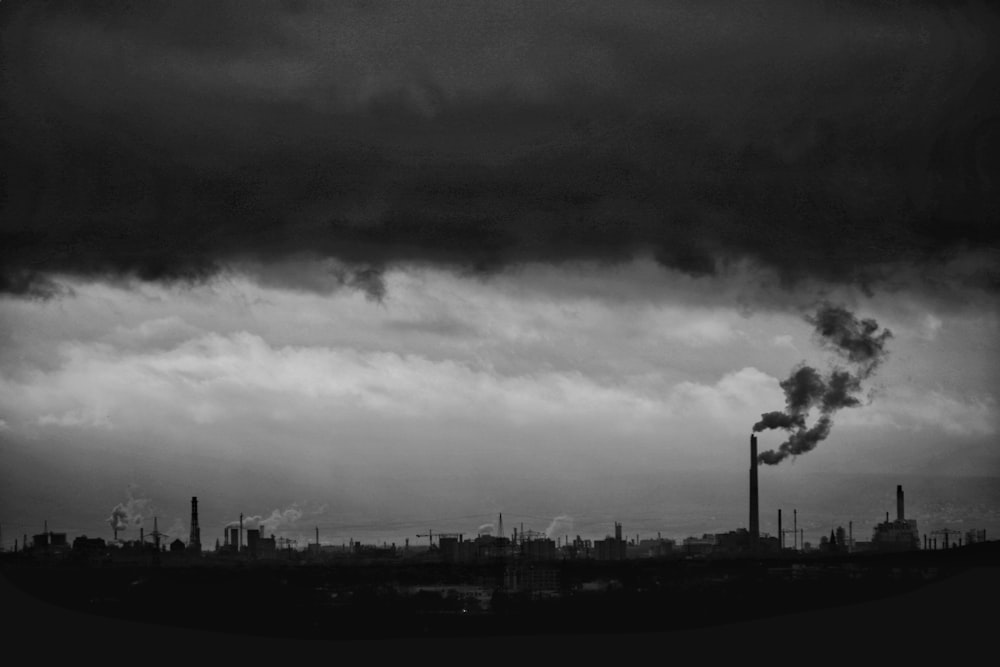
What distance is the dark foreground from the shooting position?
838cm

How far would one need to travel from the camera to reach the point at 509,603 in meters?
10.1

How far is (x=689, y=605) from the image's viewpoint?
10055 millimetres

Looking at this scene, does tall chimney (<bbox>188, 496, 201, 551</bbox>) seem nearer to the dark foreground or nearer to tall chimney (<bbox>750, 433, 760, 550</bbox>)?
the dark foreground

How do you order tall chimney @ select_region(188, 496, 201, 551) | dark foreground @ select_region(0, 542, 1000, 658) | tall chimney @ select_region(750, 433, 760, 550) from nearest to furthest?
dark foreground @ select_region(0, 542, 1000, 658)
tall chimney @ select_region(188, 496, 201, 551)
tall chimney @ select_region(750, 433, 760, 550)

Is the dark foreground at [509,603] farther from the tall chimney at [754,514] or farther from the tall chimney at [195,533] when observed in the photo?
the tall chimney at [754,514]

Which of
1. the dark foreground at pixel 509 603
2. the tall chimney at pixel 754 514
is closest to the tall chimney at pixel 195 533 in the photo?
the dark foreground at pixel 509 603

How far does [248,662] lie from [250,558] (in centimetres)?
731

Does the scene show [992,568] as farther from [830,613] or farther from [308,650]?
[308,650]

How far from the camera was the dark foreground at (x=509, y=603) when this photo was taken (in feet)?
27.5

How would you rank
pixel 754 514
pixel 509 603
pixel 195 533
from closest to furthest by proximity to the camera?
pixel 509 603
pixel 195 533
pixel 754 514

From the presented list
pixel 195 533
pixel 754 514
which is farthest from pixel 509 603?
pixel 754 514

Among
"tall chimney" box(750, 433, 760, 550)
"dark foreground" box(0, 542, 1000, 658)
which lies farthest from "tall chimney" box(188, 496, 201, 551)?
"tall chimney" box(750, 433, 760, 550)

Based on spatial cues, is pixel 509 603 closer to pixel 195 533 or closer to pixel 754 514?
pixel 195 533

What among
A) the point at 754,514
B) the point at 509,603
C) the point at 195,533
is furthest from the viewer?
the point at 754,514
